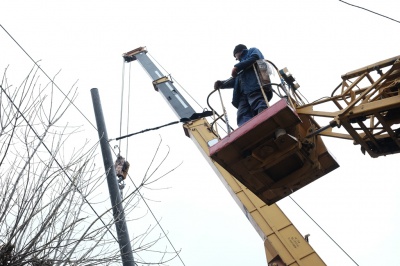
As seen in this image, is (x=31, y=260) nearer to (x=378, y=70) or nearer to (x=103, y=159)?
(x=103, y=159)

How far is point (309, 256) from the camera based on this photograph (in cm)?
753

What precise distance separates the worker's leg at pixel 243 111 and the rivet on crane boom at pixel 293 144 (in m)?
0.58

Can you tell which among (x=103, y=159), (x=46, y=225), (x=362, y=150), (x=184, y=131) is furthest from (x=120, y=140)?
(x=46, y=225)

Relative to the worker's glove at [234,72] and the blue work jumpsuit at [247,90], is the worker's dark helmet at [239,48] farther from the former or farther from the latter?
the worker's glove at [234,72]

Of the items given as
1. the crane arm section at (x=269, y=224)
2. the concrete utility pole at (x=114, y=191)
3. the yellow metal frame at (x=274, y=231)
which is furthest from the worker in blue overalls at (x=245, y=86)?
the concrete utility pole at (x=114, y=191)

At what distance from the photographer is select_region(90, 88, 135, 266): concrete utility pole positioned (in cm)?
572

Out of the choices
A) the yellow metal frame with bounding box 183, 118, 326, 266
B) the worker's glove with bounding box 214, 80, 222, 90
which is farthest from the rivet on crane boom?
the worker's glove with bounding box 214, 80, 222, 90

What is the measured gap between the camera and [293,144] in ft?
22.1

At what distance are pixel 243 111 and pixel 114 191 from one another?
2.08 metres

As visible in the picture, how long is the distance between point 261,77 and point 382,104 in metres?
1.51

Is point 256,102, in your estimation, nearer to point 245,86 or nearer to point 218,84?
point 245,86

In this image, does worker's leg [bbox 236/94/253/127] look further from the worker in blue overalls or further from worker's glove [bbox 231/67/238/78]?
worker's glove [bbox 231/67/238/78]

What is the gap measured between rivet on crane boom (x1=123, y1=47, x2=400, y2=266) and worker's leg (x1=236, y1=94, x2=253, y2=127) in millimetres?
576

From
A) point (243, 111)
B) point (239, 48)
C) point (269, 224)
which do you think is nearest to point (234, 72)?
point (239, 48)
